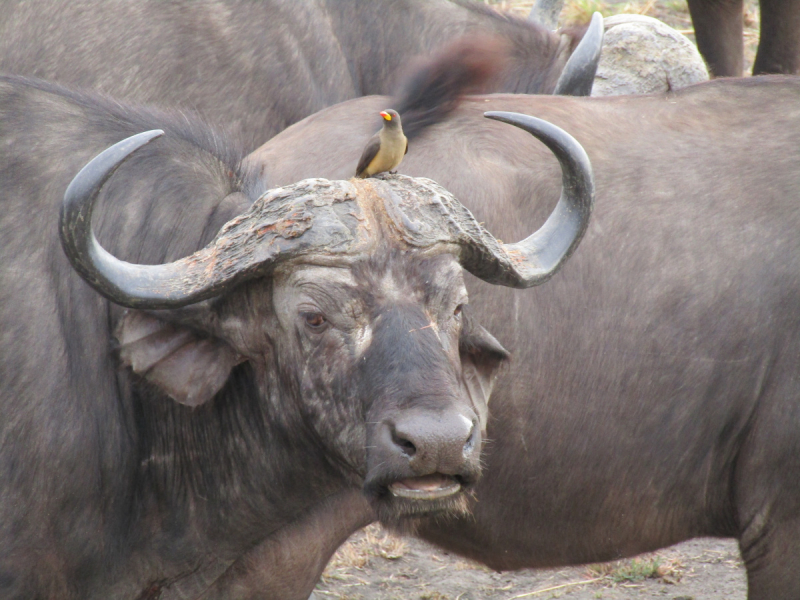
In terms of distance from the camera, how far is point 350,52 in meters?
7.01

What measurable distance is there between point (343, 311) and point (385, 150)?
939 mm

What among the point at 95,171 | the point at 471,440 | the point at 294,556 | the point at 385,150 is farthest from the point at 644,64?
the point at 95,171

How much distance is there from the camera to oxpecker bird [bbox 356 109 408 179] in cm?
377

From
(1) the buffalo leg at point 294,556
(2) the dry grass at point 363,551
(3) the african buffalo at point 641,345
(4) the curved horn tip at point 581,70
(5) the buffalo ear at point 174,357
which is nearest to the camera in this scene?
(5) the buffalo ear at point 174,357

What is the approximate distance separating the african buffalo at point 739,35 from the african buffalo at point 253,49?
2.12 m

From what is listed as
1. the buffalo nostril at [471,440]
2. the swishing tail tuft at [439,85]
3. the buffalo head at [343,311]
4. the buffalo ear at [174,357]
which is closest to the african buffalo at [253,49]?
the swishing tail tuft at [439,85]

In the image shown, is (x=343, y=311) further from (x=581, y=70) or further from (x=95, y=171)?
(x=581, y=70)

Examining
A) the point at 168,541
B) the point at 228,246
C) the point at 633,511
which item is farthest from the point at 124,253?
the point at 633,511

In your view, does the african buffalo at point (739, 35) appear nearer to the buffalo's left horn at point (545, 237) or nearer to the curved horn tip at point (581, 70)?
the curved horn tip at point (581, 70)

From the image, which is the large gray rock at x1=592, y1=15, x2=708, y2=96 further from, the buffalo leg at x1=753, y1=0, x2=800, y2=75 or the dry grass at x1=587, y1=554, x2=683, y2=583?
the dry grass at x1=587, y1=554, x2=683, y2=583

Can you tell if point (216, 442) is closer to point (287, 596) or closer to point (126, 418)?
point (126, 418)

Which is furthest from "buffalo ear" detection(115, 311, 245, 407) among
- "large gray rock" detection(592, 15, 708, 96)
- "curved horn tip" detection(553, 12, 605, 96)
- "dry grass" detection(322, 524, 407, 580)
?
"large gray rock" detection(592, 15, 708, 96)

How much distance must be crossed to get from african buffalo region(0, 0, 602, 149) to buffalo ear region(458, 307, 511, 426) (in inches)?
101

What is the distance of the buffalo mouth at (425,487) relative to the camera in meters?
2.99
